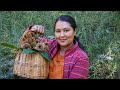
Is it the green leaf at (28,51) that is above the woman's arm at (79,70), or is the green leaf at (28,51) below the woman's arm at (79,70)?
above

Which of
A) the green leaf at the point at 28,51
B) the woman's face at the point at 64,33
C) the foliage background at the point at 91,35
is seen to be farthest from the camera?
the foliage background at the point at 91,35

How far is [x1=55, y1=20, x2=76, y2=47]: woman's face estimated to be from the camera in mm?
2143

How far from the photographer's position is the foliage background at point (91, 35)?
298 centimetres

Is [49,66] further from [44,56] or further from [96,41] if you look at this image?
[96,41]

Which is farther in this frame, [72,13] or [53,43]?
[72,13]

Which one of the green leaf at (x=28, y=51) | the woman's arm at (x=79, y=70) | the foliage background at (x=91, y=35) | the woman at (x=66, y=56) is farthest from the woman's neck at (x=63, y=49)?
the foliage background at (x=91, y=35)

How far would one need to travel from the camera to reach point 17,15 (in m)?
3.39

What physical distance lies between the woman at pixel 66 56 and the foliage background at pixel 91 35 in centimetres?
81

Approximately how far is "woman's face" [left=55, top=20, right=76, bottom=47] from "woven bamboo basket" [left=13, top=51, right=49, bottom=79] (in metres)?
0.19

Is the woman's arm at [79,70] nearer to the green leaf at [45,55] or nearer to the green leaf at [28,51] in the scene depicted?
the green leaf at [45,55]

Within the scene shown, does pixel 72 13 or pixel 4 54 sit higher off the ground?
pixel 72 13

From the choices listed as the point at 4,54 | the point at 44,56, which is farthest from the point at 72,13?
the point at 44,56

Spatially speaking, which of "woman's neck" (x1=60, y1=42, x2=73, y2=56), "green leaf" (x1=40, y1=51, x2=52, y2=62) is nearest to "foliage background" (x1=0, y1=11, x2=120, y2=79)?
"woman's neck" (x1=60, y1=42, x2=73, y2=56)
